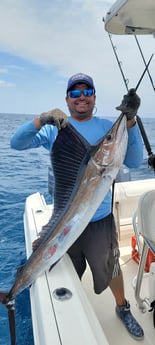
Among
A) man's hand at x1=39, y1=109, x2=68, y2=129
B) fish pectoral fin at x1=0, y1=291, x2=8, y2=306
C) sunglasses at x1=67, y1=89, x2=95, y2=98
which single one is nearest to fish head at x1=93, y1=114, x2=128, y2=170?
man's hand at x1=39, y1=109, x2=68, y2=129

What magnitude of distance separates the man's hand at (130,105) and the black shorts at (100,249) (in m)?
0.72

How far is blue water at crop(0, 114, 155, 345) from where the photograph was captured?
2.28 meters

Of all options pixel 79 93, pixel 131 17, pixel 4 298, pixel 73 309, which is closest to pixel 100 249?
pixel 73 309

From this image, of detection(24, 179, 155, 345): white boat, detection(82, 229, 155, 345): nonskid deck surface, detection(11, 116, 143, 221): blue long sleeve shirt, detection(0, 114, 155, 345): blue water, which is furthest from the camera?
detection(0, 114, 155, 345): blue water

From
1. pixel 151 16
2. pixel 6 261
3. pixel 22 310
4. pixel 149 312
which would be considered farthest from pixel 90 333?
pixel 6 261

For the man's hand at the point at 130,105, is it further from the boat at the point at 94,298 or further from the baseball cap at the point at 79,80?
the baseball cap at the point at 79,80

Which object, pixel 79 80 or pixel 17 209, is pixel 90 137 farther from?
pixel 17 209

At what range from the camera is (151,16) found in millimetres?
1320

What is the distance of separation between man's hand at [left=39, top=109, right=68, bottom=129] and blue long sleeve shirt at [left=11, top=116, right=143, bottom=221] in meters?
0.15

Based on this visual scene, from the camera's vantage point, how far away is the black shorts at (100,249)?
61.6 inches

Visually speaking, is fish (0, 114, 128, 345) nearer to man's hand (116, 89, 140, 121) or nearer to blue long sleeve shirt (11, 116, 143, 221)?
man's hand (116, 89, 140, 121)

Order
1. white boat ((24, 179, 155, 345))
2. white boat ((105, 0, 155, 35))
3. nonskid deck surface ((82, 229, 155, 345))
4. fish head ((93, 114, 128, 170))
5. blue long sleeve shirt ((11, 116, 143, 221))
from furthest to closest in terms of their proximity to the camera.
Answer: nonskid deck surface ((82, 229, 155, 345)) → blue long sleeve shirt ((11, 116, 143, 221)) → white boat ((105, 0, 155, 35)) → white boat ((24, 179, 155, 345)) → fish head ((93, 114, 128, 170))

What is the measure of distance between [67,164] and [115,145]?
27 centimetres

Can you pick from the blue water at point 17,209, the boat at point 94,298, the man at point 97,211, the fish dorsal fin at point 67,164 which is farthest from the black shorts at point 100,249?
the blue water at point 17,209
